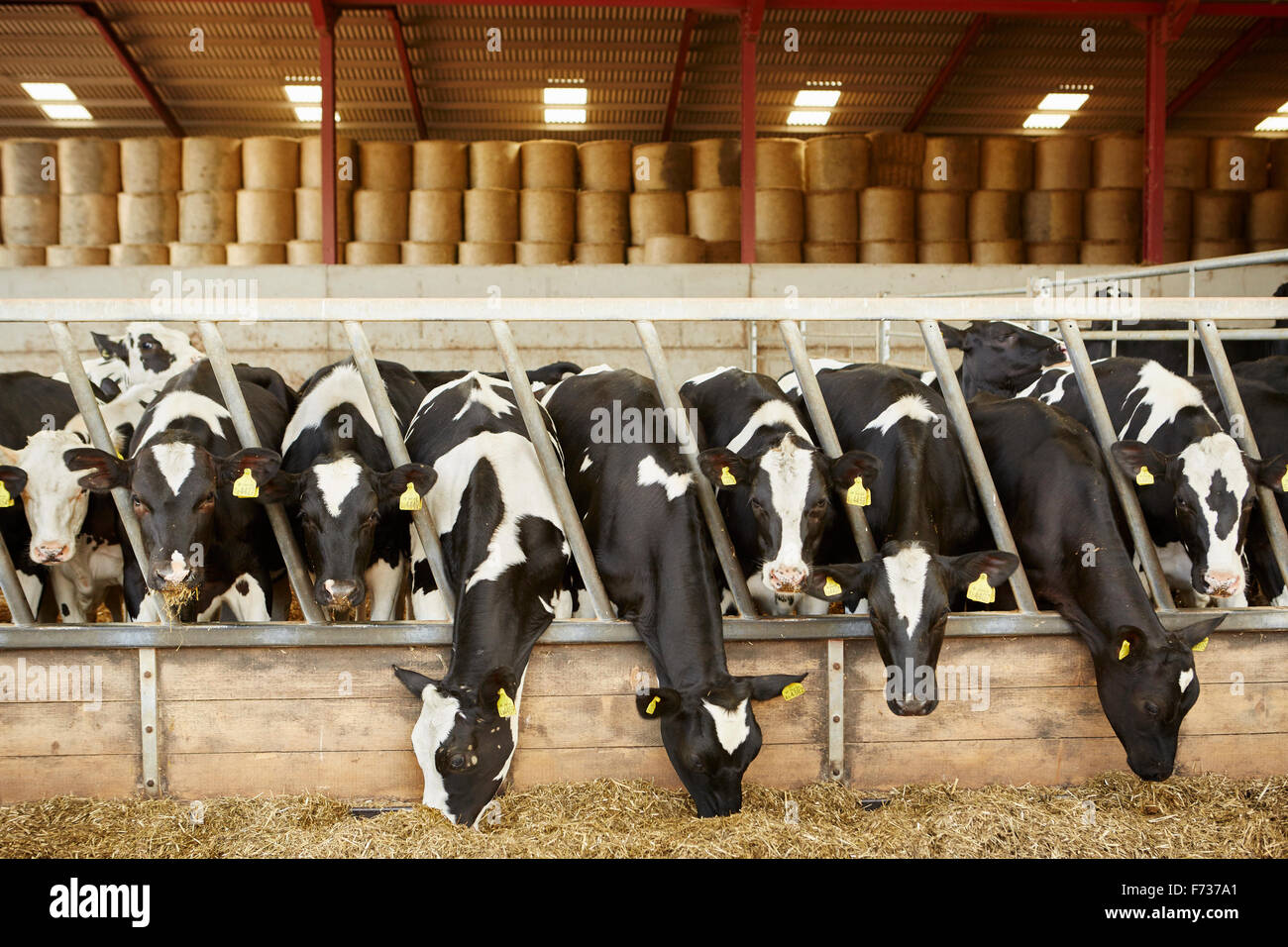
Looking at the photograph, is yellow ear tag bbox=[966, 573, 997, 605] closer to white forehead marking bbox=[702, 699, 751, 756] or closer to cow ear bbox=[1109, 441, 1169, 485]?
cow ear bbox=[1109, 441, 1169, 485]

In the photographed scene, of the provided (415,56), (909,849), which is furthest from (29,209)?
(909,849)

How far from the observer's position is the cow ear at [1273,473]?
373 cm

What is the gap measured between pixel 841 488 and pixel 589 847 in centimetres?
144

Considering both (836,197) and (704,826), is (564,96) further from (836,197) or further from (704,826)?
(704,826)

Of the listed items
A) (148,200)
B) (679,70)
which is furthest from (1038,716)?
(148,200)

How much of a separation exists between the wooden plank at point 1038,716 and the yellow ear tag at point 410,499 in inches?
63.3

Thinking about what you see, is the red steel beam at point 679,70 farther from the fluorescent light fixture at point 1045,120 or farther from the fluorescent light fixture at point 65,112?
the fluorescent light fixture at point 65,112

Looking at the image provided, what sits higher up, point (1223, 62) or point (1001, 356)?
point (1223, 62)

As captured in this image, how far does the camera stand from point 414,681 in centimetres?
330

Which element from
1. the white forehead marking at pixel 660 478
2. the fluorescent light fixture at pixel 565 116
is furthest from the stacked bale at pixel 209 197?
the white forehead marking at pixel 660 478

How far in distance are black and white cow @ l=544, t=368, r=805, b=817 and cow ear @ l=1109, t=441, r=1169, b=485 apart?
1.44 metres

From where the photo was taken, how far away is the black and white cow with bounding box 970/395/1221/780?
344 cm

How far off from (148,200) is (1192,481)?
1235cm

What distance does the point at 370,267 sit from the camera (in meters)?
10.6
